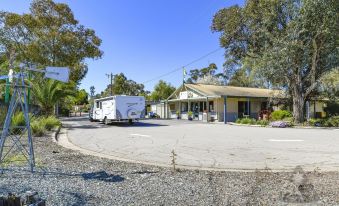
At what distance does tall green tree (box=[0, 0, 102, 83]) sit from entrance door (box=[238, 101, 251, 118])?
17.6 meters

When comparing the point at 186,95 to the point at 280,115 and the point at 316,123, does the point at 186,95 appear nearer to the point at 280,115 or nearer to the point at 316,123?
the point at 280,115

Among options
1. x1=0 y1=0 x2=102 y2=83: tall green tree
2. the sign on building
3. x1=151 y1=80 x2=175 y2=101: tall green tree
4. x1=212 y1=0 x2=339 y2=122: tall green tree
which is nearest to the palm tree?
x1=0 y1=0 x2=102 y2=83: tall green tree

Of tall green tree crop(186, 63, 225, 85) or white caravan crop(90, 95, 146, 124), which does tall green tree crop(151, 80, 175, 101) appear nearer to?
tall green tree crop(186, 63, 225, 85)

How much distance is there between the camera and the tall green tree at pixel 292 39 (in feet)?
85.2

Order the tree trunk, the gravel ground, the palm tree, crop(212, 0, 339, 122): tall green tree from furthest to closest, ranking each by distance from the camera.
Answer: the tree trunk → crop(212, 0, 339, 122): tall green tree → the palm tree → the gravel ground

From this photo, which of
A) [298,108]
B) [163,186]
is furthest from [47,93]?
[163,186]

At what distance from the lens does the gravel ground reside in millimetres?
5082

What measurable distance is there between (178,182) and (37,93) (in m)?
21.9

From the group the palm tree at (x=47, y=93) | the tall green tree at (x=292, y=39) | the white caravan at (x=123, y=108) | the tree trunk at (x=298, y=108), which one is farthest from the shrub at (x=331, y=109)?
the palm tree at (x=47, y=93)

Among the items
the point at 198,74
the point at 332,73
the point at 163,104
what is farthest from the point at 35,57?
the point at 198,74

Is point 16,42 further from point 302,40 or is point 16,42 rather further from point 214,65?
point 214,65

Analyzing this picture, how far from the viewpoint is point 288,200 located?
5121mm

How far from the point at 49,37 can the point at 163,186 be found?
34878 mm

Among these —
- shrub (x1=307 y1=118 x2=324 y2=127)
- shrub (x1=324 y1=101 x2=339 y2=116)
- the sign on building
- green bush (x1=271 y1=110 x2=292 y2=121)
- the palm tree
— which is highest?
the sign on building
